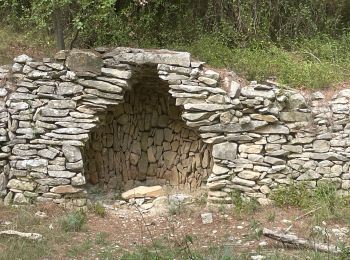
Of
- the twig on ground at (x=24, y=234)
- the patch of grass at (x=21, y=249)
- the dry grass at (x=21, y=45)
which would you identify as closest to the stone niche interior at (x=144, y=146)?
the dry grass at (x=21, y=45)

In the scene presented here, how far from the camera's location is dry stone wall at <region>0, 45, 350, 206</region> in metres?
7.34

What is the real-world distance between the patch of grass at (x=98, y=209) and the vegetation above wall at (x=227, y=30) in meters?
2.54

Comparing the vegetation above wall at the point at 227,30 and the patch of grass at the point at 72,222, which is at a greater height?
the vegetation above wall at the point at 227,30

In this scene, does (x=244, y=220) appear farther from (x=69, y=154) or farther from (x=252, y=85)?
(x=69, y=154)

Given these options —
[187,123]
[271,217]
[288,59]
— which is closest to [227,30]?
[288,59]

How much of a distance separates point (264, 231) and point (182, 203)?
1.79 meters

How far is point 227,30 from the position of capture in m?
8.69

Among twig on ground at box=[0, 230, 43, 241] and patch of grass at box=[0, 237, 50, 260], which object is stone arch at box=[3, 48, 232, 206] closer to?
twig on ground at box=[0, 230, 43, 241]

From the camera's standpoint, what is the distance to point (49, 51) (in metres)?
8.32

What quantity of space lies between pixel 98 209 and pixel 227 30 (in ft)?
11.6

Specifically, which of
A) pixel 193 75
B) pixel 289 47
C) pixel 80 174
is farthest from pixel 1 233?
pixel 289 47

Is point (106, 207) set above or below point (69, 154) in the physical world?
below

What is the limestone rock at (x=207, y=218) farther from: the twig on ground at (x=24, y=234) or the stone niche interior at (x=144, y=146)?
the twig on ground at (x=24, y=234)

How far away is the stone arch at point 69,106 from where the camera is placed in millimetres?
7406
